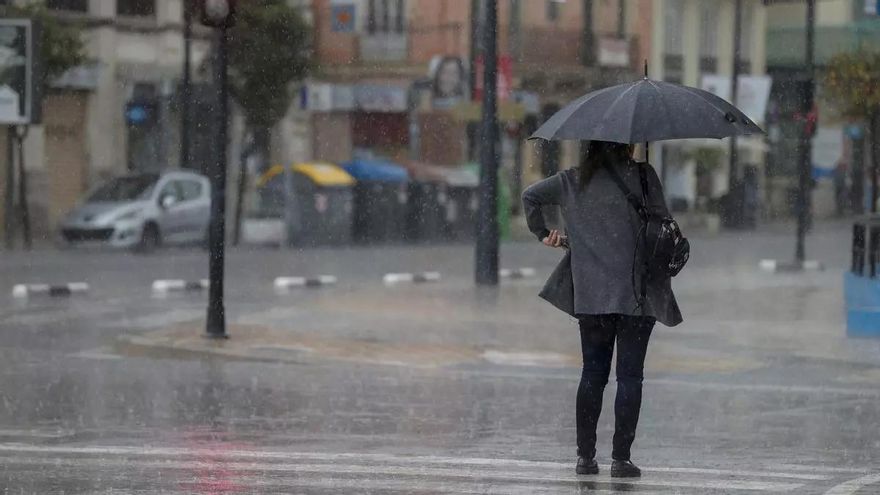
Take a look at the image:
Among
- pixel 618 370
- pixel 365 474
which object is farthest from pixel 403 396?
pixel 618 370

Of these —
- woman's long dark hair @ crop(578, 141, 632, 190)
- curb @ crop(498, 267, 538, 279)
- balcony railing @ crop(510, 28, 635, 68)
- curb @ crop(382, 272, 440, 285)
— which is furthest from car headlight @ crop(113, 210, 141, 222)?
woman's long dark hair @ crop(578, 141, 632, 190)

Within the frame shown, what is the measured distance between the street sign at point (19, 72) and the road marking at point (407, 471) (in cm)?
2286

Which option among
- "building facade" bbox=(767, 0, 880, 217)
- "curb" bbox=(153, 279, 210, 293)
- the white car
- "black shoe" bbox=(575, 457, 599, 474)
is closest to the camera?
"black shoe" bbox=(575, 457, 599, 474)

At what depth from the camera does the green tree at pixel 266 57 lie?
142 feet

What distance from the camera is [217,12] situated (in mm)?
15992

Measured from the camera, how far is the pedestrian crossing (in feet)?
28.7

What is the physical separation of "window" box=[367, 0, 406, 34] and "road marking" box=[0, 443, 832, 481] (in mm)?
43597

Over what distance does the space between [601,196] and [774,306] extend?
44.3ft

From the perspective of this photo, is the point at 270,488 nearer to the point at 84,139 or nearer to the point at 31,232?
the point at 31,232

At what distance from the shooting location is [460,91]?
4716 centimetres

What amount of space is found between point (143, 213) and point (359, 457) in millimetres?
27115

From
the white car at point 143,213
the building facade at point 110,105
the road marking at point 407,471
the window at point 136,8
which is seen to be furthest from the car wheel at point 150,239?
the road marking at point 407,471

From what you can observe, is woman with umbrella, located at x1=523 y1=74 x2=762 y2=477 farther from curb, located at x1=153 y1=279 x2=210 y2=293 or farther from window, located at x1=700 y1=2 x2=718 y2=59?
window, located at x1=700 y1=2 x2=718 y2=59

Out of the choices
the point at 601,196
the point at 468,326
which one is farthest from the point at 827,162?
the point at 601,196
